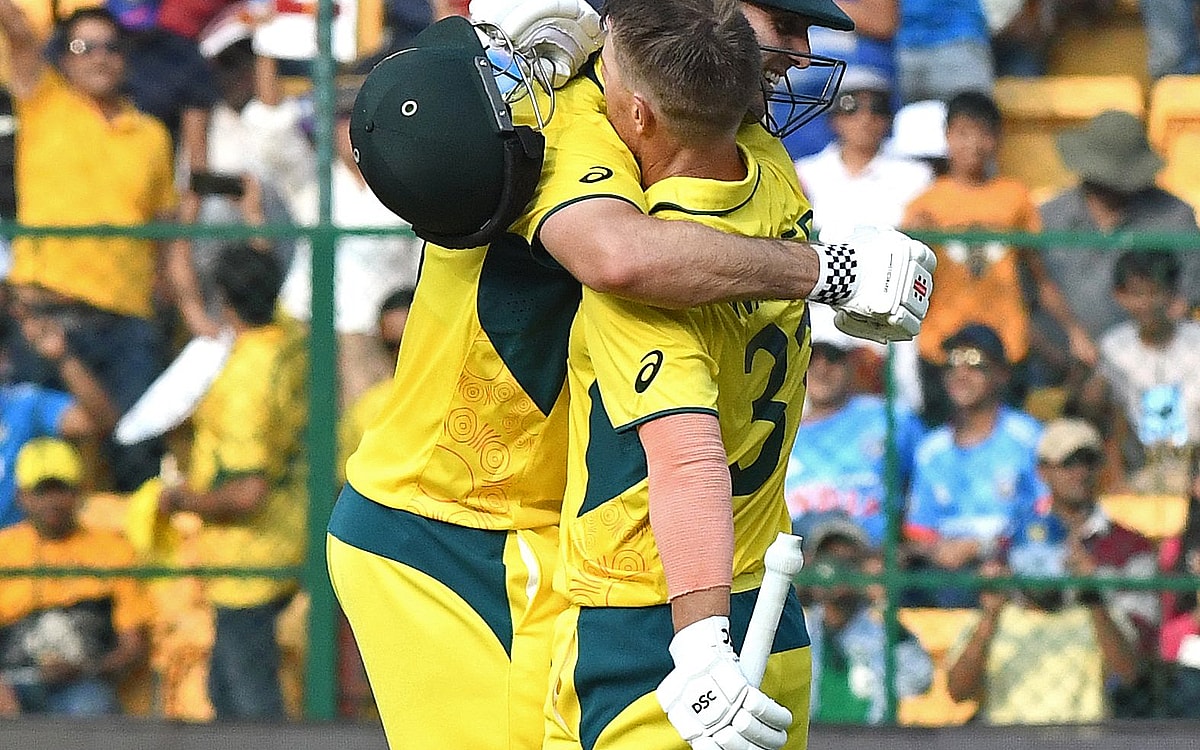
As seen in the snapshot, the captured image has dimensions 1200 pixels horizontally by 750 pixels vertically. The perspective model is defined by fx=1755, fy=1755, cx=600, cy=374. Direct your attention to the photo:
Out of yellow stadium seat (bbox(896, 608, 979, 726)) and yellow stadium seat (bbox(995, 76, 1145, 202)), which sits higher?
yellow stadium seat (bbox(995, 76, 1145, 202))

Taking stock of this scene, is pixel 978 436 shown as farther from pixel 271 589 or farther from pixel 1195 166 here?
pixel 271 589

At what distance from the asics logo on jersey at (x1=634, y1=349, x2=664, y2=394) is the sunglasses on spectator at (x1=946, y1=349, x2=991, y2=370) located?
2.98 meters

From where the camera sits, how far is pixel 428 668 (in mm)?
2881

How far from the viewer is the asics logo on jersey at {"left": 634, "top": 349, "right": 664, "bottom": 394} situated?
2.36 m

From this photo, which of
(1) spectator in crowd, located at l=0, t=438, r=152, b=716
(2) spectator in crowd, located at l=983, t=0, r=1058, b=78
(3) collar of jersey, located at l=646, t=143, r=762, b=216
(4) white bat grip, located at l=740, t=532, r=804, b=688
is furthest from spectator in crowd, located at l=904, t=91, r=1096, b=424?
(4) white bat grip, located at l=740, t=532, r=804, b=688

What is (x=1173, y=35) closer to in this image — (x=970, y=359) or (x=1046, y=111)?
(x=1046, y=111)

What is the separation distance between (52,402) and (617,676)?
10.6 ft

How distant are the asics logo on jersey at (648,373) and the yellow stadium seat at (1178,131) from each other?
Answer: 358 centimetres

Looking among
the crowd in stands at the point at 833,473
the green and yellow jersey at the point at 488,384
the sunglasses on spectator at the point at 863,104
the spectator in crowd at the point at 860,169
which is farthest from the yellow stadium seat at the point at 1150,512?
the green and yellow jersey at the point at 488,384

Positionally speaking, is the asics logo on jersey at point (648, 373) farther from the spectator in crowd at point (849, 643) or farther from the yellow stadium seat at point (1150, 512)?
the yellow stadium seat at point (1150, 512)

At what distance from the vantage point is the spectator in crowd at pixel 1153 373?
5.12 meters

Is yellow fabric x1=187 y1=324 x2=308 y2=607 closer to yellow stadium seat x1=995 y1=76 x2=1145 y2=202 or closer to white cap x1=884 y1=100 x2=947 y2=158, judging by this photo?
white cap x1=884 y1=100 x2=947 y2=158

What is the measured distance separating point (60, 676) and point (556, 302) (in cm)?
307

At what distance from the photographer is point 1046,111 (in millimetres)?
5750
